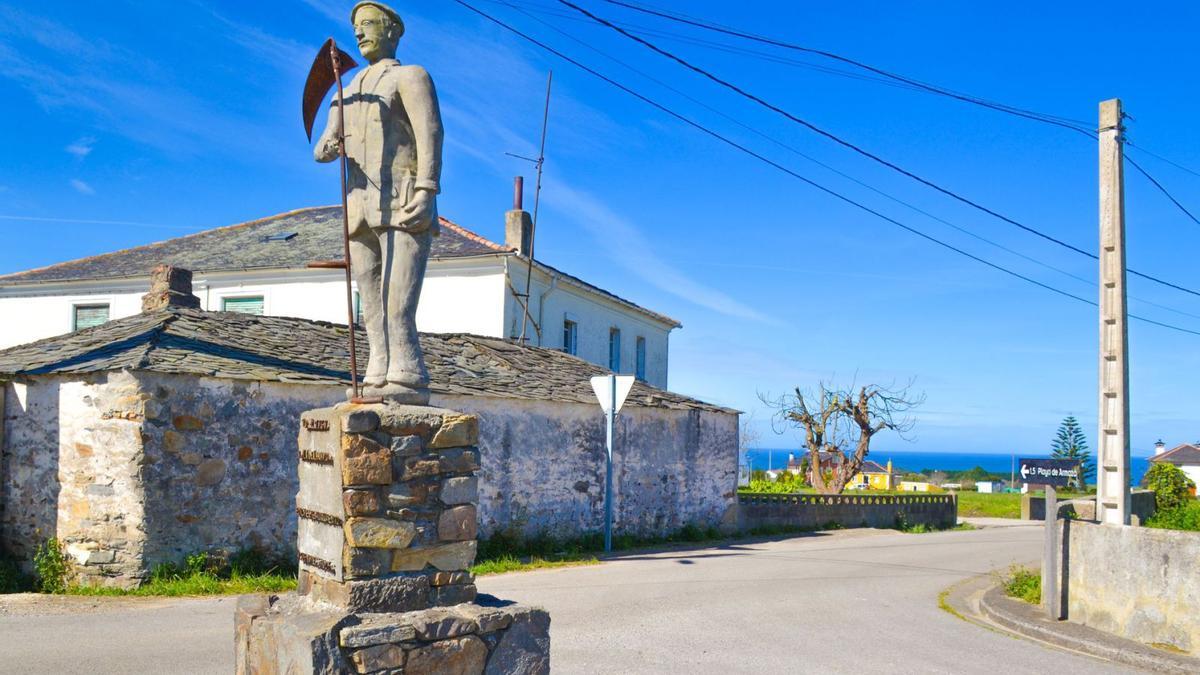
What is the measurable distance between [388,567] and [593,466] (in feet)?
35.9

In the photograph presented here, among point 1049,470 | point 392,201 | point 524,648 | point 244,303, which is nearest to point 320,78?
point 392,201

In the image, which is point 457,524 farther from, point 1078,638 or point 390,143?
point 1078,638

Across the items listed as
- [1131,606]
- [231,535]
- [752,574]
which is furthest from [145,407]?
[1131,606]

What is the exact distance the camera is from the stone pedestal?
4.67 m

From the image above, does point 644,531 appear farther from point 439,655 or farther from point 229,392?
point 439,655

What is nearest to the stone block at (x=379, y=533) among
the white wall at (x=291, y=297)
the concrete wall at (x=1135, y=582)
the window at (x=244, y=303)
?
the concrete wall at (x=1135, y=582)

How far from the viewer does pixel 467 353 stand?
55.8 ft

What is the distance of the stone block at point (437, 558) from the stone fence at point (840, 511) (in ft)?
45.4

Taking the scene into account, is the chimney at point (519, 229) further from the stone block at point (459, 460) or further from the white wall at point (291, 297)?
the stone block at point (459, 460)

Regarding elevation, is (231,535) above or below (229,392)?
below

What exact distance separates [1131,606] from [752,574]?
5199mm

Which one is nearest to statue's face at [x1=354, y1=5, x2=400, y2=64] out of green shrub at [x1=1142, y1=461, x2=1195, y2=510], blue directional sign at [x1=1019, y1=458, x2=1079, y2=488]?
green shrub at [x1=1142, y1=461, x2=1195, y2=510]

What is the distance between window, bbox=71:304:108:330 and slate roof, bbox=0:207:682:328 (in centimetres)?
85

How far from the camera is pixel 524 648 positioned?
5.14 metres
